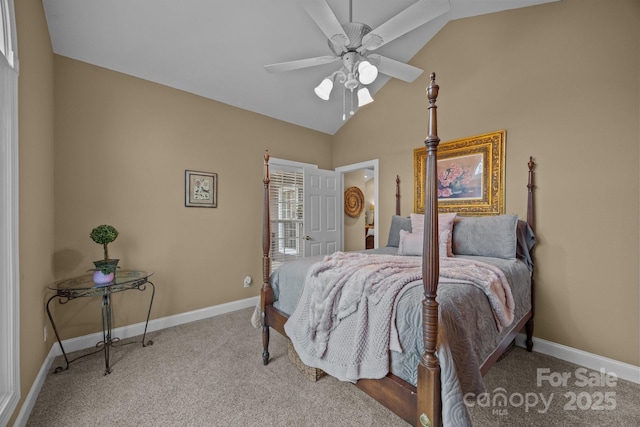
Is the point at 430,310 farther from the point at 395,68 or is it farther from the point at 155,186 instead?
the point at 155,186

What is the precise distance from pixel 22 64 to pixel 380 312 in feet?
8.77

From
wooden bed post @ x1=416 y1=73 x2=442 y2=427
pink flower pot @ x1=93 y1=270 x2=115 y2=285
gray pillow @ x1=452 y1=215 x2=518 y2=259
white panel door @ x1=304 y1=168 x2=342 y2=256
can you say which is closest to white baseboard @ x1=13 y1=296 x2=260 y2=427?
pink flower pot @ x1=93 y1=270 x2=115 y2=285

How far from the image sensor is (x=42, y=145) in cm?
207

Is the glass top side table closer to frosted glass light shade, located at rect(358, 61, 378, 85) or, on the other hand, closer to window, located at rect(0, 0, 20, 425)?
window, located at rect(0, 0, 20, 425)

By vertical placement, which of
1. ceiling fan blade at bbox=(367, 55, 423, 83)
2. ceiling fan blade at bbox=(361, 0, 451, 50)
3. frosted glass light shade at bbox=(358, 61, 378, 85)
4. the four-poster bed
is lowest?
the four-poster bed

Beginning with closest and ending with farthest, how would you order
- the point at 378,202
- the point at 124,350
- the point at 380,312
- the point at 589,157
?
the point at 380,312
the point at 589,157
the point at 124,350
the point at 378,202

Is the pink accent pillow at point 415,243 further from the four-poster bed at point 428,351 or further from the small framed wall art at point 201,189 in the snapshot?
the small framed wall art at point 201,189

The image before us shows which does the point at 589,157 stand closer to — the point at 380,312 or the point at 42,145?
the point at 380,312

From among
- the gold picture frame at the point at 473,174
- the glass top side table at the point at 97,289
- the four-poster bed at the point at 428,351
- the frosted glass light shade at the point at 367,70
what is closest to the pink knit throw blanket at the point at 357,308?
the four-poster bed at the point at 428,351

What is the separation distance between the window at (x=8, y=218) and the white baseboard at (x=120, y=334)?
234mm

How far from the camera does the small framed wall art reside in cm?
314

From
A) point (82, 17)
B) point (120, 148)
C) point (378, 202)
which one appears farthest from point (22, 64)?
point (378, 202)

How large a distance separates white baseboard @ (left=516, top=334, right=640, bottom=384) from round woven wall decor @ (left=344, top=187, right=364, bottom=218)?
3168 millimetres

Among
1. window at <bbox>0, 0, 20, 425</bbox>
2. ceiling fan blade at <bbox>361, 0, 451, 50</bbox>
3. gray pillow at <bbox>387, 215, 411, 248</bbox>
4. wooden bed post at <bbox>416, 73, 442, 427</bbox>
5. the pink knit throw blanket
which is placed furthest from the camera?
gray pillow at <bbox>387, 215, 411, 248</bbox>
